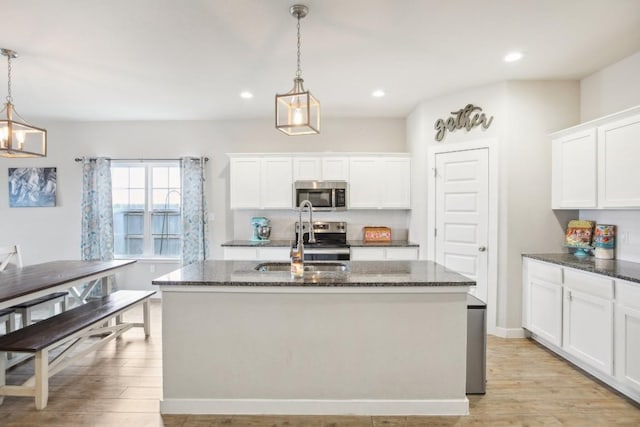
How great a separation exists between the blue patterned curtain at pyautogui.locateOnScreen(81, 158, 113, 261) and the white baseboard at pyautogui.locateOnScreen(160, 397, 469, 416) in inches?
146

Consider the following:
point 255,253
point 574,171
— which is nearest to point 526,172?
point 574,171

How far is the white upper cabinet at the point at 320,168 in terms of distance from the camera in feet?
15.9

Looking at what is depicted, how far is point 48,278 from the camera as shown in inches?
115

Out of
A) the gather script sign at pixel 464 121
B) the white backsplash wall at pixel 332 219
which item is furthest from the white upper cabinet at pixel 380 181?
the gather script sign at pixel 464 121

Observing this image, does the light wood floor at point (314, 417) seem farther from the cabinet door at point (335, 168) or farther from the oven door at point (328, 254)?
the cabinet door at point (335, 168)

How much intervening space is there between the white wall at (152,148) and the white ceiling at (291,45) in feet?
3.09

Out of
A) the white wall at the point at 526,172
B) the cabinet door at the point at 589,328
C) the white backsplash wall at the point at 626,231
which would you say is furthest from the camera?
the white wall at the point at 526,172

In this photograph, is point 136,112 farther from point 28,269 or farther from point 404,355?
point 404,355

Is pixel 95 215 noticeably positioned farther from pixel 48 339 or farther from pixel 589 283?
pixel 589 283

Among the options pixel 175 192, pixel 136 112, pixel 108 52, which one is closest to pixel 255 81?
pixel 108 52

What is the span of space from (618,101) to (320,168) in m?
3.21

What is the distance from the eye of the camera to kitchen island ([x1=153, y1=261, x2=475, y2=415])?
7.45ft

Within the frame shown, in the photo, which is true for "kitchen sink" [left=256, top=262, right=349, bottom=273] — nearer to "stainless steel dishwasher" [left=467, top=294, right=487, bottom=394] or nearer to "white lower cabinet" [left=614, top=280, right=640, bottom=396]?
"stainless steel dishwasher" [left=467, top=294, right=487, bottom=394]

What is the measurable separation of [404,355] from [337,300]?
1.86ft
